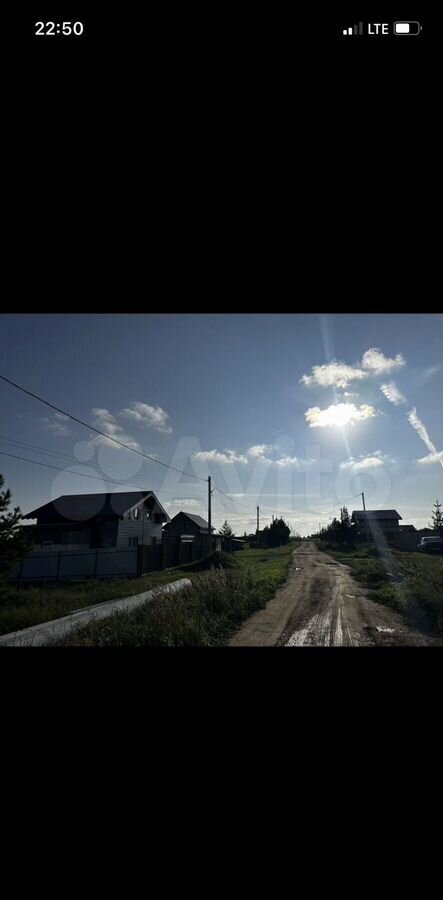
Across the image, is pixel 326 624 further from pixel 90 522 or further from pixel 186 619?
pixel 90 522

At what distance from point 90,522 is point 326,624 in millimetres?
7287

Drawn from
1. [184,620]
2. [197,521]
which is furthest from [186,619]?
[197,521]

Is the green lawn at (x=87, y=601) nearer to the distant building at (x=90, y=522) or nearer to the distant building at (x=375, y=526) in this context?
the distant building at (x=90, y=522)

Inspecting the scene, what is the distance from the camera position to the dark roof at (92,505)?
356 inches

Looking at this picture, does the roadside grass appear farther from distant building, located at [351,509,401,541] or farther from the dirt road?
distant building, located at [351,509,401,541]

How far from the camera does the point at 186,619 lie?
359 cm
